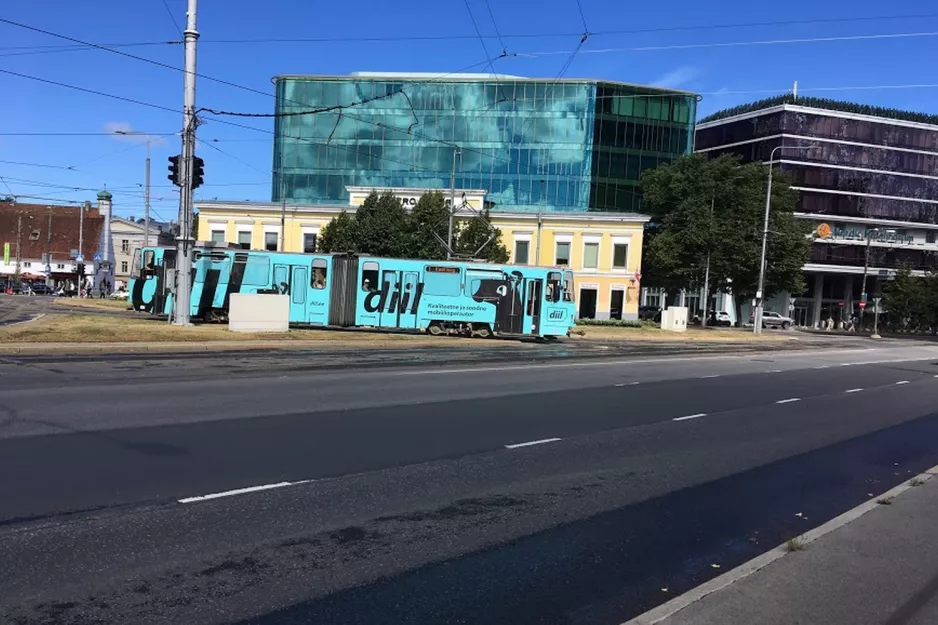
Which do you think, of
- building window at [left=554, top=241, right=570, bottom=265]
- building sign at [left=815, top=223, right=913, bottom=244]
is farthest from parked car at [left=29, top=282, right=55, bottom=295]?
building sign at [left=815, top=223, right=913, bottom=244]

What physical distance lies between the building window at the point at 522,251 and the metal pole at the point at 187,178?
3422cm

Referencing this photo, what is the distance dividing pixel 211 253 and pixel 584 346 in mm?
15781

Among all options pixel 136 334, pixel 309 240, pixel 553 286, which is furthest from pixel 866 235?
pixel 136 334

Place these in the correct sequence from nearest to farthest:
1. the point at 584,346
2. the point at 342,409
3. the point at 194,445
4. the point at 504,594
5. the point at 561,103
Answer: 1. the point at 504,594
2. the point at 194,445
3. the point at 342,409
4. the point at 584,346
5. the point at 561,103

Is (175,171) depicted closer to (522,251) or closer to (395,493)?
(395,493)

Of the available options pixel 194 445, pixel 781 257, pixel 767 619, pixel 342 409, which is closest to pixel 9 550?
pixel 194 445

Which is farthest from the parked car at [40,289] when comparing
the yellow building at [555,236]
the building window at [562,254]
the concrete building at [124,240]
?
the building window at [562,254]

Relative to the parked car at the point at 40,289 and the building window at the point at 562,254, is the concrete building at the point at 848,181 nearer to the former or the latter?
the building window at the point at 562,254

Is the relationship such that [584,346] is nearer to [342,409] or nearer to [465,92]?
[342,409]

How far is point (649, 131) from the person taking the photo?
72.8 meters

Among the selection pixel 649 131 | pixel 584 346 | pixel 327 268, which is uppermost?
pixel 649 131

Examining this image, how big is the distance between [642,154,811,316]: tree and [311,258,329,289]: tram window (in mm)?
31161

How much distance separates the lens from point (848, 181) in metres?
86.1

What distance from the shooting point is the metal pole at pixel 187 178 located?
23047 mm
